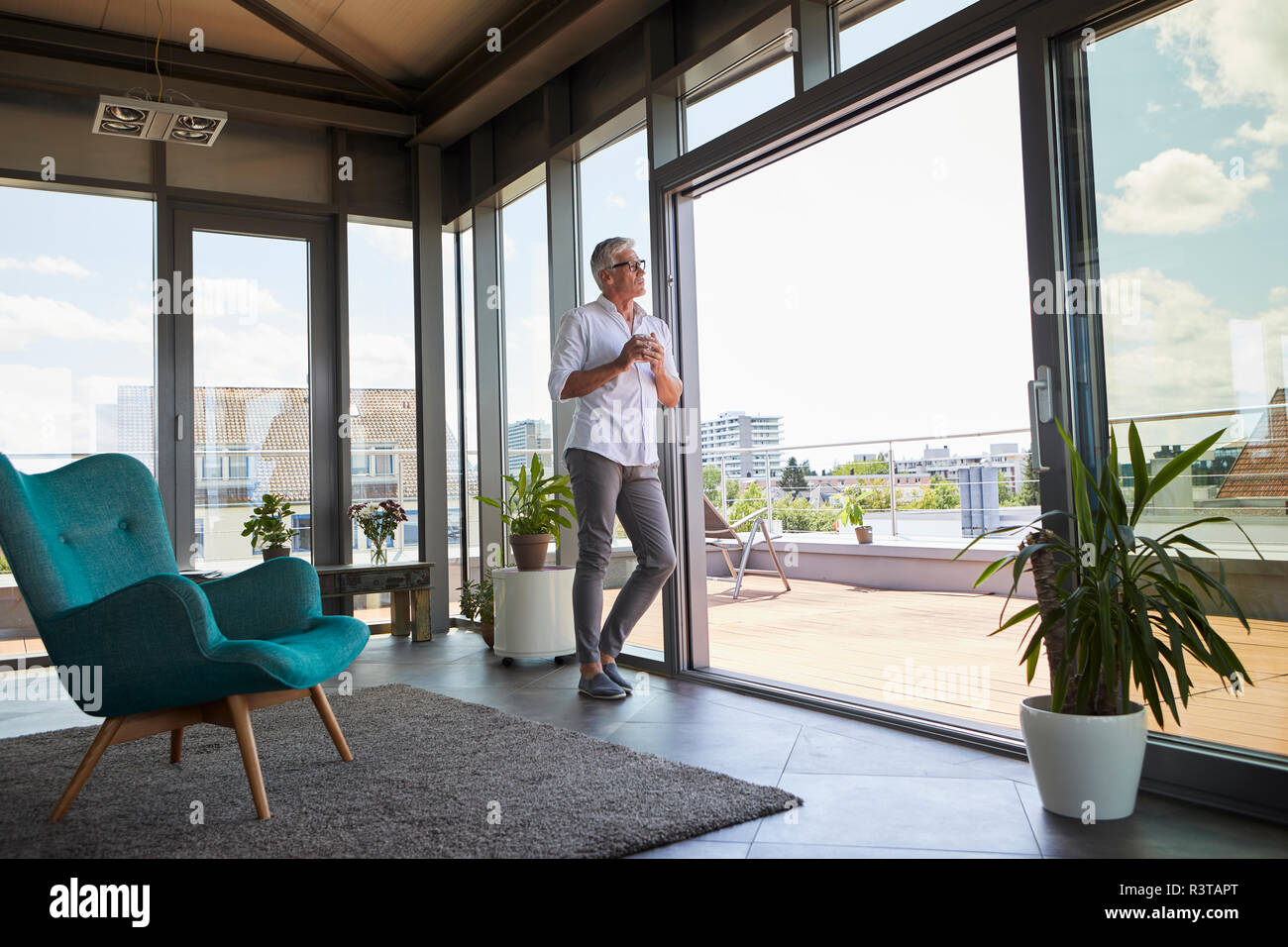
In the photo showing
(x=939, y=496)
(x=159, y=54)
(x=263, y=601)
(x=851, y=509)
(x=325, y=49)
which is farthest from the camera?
(x=851, y=509)

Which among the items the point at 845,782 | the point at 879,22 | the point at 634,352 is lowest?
the point at 845,782

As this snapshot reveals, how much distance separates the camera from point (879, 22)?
9.86 feet

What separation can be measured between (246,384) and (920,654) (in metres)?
3.63

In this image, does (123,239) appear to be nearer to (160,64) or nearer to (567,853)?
(160,64)

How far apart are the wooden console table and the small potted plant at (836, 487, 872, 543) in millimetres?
3218

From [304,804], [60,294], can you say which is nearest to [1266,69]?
[304,804]

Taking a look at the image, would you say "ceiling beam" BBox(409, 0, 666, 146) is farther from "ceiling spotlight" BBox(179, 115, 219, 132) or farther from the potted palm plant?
the potted palm plant

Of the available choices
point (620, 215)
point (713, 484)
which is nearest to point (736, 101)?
point (620, 215)

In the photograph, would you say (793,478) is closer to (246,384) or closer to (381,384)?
(381,384)

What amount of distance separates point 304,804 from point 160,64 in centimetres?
409

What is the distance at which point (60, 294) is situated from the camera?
15.1 ft

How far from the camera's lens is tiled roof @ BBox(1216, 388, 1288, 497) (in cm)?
201

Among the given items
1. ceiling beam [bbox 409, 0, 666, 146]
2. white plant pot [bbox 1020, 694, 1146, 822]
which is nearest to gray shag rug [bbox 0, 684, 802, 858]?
white plant pot [bbox 1020, 694, 1146, 822]

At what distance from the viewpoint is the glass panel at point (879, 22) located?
2803 mm
